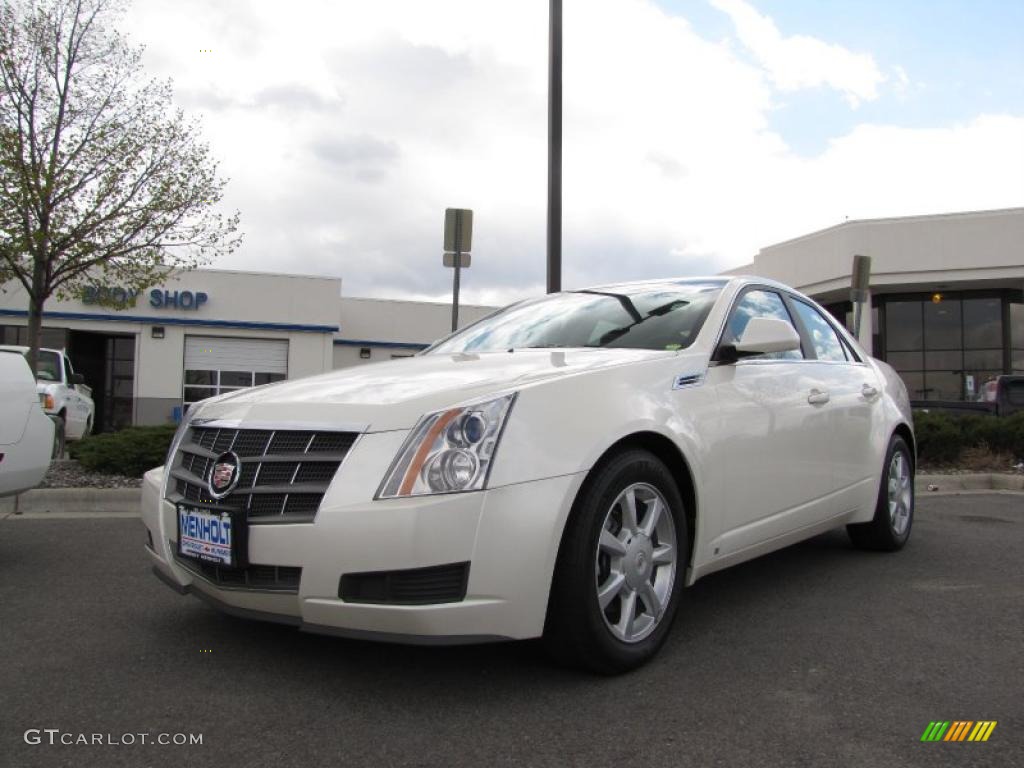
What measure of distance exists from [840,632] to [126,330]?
2284 centimetres

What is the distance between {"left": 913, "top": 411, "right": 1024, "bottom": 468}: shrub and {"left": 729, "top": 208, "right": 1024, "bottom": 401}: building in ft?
37.7

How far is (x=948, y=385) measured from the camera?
23.1 meters

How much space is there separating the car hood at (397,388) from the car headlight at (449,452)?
0.06m

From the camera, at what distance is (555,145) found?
28.4 feet

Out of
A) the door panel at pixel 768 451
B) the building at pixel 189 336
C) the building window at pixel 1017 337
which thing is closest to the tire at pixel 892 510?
the door panel at pixel 768 451

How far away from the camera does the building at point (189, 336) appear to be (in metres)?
22.1

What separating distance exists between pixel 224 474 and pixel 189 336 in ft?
72.4

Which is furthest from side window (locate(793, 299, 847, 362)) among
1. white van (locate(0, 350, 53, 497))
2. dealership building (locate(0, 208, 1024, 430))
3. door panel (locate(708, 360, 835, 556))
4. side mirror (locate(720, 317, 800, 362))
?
dealership building (locate(0, 208, 1024, 430))

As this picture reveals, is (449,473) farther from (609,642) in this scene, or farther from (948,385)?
(948,385)

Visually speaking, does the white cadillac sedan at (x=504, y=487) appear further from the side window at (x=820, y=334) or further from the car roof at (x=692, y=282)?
the side window at (x=820, y=334)

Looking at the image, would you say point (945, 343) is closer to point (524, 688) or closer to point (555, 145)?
point (555, 145)

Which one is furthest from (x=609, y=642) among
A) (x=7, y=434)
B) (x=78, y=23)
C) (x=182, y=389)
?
(x=182, y=389)

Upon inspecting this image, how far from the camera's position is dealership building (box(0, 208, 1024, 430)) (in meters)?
21.2

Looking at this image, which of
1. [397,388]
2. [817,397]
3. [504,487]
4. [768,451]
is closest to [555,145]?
[817,397]
